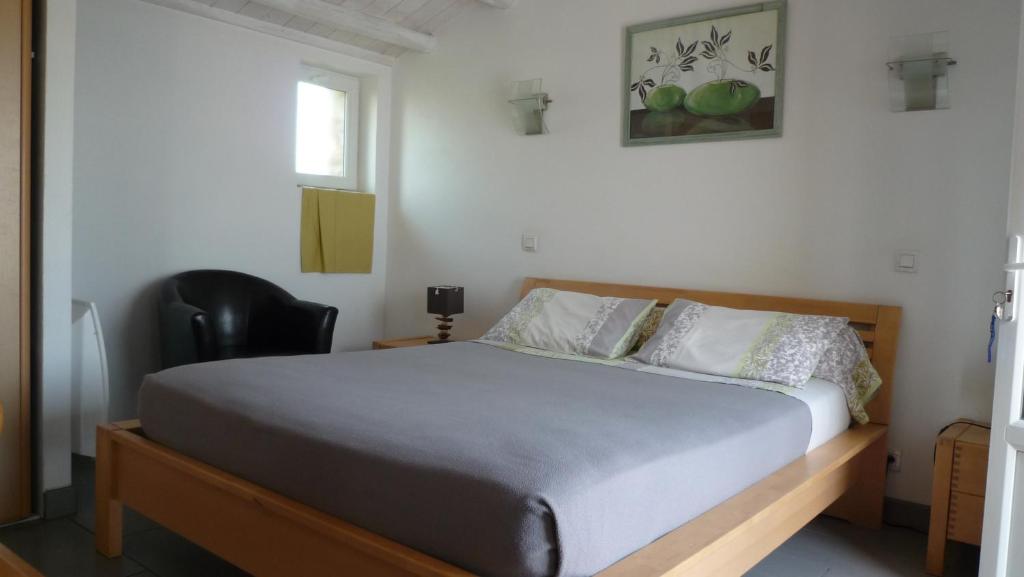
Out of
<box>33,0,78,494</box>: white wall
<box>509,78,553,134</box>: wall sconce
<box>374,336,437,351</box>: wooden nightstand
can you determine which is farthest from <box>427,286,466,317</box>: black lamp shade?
<box>33,0,78,494</box>: white wall

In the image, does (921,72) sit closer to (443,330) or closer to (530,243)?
(530,243)

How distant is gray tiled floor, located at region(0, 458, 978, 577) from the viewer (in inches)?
98.6

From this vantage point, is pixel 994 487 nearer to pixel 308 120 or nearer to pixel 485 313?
pixel 485 313

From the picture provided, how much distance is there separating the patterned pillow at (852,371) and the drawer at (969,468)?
1.26ft

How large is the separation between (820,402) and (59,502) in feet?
9.19

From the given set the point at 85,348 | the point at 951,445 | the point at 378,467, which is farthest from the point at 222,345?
the point at 951,445

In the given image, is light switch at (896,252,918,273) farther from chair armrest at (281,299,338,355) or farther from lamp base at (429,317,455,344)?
chair armrest at (281,299,338,355)

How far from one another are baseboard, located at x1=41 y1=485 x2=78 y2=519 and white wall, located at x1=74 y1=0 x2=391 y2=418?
108 centimetres

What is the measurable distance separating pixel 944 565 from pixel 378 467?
6.94ft

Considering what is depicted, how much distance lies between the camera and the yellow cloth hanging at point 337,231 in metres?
4.68

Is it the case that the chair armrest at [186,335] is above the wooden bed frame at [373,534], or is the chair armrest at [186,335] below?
above

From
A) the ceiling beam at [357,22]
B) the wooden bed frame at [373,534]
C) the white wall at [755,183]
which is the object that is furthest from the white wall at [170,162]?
the wooden bed frame at [373,534]

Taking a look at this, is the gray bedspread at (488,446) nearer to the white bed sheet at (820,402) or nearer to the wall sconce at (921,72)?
the white bed sheet at (820,402)

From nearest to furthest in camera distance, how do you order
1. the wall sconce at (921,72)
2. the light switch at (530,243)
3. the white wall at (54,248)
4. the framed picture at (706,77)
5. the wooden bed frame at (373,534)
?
the wooden bed frame at (373,534) < the white wall at (54,248) < the wall sconce at (921,72) < the framed picture at (706,77) < the light switch at (530,243)
